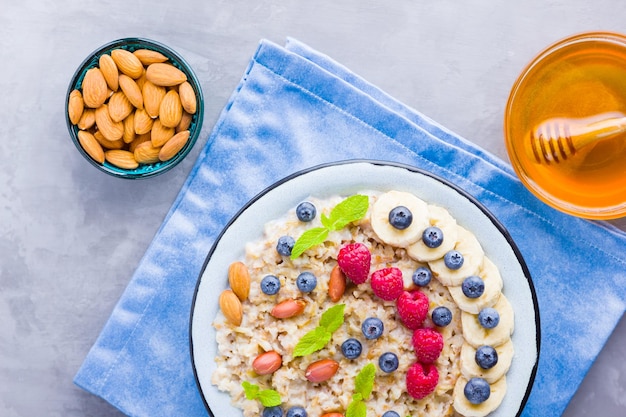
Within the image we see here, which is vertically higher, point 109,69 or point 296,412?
point 109,69

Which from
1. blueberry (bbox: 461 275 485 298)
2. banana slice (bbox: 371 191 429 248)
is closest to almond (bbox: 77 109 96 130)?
banana slice (bbox: 371 191 429 248)

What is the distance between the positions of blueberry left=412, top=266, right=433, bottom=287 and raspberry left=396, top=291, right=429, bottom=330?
1.3 inches

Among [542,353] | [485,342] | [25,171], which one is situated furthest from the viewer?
[25,171]

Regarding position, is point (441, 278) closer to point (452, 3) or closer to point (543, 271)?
point (543, 271)

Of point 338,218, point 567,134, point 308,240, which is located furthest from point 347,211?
point 567,134

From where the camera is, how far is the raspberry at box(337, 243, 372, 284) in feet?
6.04

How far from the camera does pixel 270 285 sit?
188 cm

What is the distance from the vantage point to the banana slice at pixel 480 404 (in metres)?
1.89

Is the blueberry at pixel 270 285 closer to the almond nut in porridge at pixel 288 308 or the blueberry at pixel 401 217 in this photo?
the almond nut in porridge at pixel 288 308

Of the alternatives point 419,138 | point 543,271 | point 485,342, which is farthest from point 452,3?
point 485,342

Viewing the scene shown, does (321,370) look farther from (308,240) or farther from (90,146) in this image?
(90,146)

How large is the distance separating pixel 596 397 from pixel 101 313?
162 centimetres

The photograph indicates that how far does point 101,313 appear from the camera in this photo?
2.21 metres

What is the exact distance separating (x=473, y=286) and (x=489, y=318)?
10 cm
